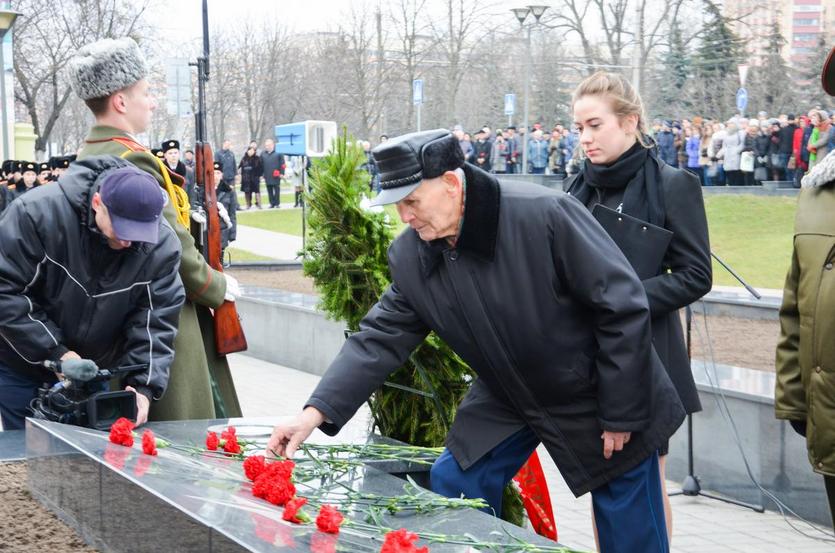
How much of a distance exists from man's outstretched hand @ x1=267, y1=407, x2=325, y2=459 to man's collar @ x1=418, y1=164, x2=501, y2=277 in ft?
2.16

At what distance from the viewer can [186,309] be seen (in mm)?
4973

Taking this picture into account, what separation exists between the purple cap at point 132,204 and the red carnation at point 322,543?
160 cm

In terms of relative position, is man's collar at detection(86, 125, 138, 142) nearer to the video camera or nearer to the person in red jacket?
the video camera

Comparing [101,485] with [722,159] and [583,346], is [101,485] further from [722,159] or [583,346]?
[722,159]

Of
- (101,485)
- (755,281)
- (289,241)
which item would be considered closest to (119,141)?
(101,485)

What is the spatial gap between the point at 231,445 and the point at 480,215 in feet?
3.81

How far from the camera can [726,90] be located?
40812 mm

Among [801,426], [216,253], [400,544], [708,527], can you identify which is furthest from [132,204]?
[708,527]

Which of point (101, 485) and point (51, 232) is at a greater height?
point (51, 232)

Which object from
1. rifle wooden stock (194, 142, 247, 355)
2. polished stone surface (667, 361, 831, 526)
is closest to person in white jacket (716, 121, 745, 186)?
polished stone surface (667, 361, 831, 526)

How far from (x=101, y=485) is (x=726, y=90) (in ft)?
131

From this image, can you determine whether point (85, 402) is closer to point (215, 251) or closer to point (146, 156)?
point (146, 156)

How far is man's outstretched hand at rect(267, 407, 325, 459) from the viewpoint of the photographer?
11.3ft

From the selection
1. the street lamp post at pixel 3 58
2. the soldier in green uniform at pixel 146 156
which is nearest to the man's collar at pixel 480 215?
the soldier in green uniform at pixel 146 156
